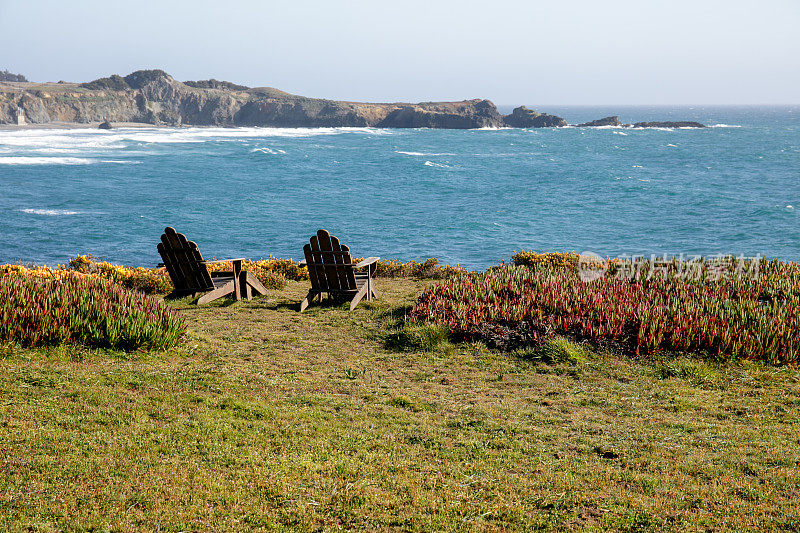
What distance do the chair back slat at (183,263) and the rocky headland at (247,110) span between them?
423 feet

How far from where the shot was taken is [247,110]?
476ft

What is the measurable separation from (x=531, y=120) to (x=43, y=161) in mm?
113587

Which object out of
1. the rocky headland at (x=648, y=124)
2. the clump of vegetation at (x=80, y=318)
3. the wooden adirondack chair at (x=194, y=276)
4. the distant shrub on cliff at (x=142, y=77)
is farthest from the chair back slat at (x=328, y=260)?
the distant shrub on cliff at (x=142, y=77)

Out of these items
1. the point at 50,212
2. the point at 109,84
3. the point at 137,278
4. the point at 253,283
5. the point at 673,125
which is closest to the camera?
the point at 253,283

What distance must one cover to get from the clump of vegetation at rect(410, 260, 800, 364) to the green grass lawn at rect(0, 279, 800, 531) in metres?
0.48

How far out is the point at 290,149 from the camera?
83438mm

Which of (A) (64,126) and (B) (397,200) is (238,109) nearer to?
(A) (64,126)

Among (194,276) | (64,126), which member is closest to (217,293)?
(194,276)

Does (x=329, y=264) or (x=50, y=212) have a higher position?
(x=329, y=264)

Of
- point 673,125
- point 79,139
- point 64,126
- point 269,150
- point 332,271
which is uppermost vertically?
point 673,125

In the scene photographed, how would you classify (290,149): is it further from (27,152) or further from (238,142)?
(27,152)

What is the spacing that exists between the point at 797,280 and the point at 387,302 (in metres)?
7.58

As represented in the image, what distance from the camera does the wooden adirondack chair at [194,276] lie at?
34.6 ft

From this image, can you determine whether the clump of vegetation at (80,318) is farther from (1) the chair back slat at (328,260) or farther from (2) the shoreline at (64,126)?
(2) the shoreline at (64,126)
